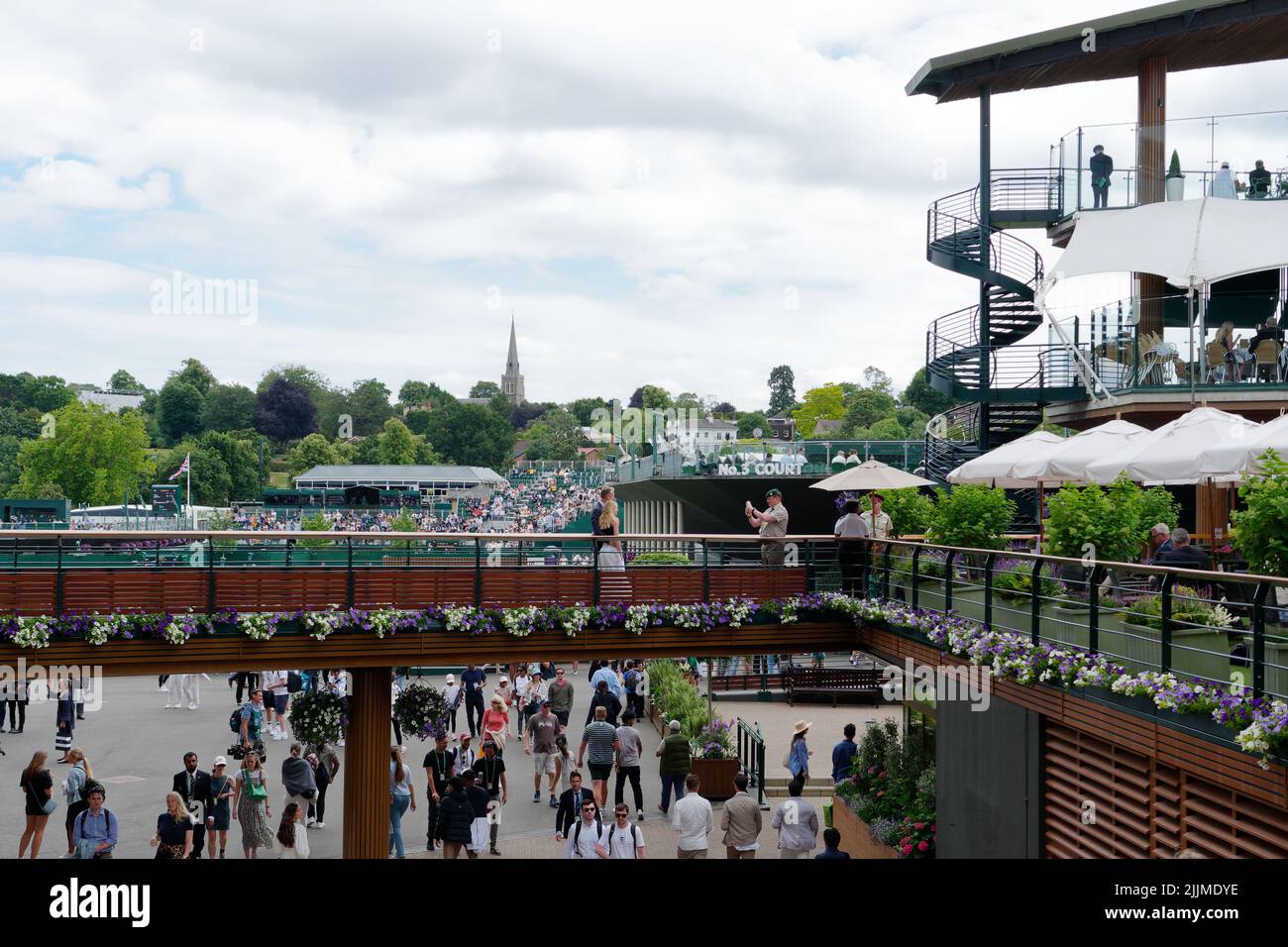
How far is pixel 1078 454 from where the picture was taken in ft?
51.4

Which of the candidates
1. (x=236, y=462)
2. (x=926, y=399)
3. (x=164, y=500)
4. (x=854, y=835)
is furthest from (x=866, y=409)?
(x=854, y=835)

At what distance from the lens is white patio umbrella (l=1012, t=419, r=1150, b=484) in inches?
607

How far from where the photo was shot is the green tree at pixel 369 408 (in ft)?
611

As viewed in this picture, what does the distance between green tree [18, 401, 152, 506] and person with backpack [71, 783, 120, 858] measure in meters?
88.5

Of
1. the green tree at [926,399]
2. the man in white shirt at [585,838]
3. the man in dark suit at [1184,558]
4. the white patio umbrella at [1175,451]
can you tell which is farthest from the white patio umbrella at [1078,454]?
the green tree at [926,399]

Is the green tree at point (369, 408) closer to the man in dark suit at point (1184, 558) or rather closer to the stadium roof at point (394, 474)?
the stadium roof at point (394, 474)

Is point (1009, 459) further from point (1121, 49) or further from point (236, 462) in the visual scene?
point (236, 462)

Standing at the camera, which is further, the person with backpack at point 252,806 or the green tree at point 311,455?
the green tree at point 311,455

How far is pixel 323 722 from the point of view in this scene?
53.2 feet

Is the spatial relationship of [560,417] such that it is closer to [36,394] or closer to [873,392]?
[873,392]

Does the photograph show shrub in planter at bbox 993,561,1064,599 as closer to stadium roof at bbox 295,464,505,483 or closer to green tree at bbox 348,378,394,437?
stadium roof at bbox 295,464,505,483

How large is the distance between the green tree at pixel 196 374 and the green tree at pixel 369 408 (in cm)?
2123

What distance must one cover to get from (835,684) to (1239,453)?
730 inches
